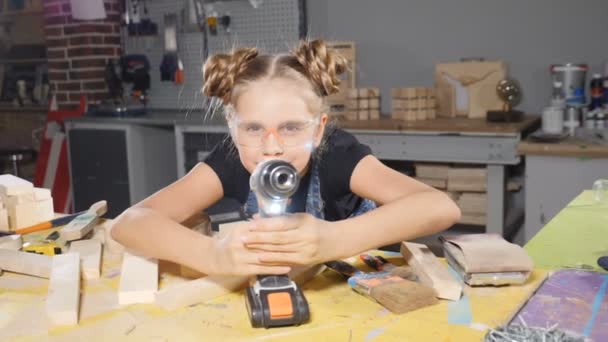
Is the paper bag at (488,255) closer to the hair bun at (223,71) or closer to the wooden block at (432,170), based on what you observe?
the hair bun at (223,71)

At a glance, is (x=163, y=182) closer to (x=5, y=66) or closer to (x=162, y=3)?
(x=162, y=3)

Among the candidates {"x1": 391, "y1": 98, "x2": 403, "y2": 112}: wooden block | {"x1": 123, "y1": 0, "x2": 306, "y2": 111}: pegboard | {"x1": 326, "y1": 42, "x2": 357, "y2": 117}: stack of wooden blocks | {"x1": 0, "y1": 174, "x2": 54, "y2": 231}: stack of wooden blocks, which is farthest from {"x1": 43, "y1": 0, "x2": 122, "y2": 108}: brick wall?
{"x1": 0, "y1": 174, "x2": 54, "y2": 231}: stack of wooden blocks

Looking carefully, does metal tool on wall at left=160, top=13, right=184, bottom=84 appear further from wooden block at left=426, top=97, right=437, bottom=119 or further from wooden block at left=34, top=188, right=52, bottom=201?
wooden block at left=34, top=188, right=52, bottom=201

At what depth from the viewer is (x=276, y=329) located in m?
0.87

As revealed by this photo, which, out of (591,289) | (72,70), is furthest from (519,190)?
(72,70)

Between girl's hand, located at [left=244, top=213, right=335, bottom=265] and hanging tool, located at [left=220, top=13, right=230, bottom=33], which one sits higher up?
hanging tool, located at [left=220, top=13, right=230, bottom=33]

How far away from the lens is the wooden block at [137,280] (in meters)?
0.98

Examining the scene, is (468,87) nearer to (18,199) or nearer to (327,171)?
(327,171)

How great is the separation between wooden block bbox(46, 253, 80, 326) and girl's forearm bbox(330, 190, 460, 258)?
0.42m

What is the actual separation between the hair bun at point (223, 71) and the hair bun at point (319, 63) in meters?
0.11

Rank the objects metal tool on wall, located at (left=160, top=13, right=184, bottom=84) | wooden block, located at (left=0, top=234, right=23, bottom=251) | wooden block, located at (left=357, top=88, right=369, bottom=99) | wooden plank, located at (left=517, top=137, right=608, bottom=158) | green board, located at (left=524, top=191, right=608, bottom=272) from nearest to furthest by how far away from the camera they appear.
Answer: green board, located at (left=524, top=191, right=608, bottom=272), wooden block, located at (left=0, top=234, right=23, bottom=251), wooden plank, located at (left=517, top=137, right=608, bottom=158), wooden block, located at (left=357, top=88, right=369, bottom=99), metal tool on wall, located at (left=160, top=13, right=184, bottom=84)

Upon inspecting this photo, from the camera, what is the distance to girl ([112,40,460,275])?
3.21 feet

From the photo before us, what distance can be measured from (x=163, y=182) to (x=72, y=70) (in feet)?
3.43

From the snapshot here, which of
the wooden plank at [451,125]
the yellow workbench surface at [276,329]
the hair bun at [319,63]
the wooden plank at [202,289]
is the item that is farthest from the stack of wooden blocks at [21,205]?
the wooden plank at [451,125]
